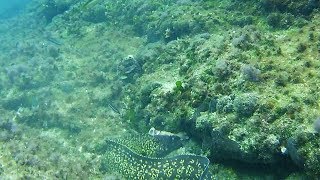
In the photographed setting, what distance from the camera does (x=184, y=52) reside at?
10648 mm

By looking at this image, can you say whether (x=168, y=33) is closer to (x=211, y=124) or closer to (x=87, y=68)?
(x=87, y=68)

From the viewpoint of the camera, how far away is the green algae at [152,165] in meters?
6.62

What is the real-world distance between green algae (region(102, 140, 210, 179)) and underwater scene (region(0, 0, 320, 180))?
0.03 m

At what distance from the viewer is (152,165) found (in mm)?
7277

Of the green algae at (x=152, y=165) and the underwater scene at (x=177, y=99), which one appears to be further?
the green algae at (x=152, y=165)

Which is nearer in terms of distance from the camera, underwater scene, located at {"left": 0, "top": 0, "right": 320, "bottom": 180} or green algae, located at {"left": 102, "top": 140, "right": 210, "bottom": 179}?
underwater scene, located at {"left": 0, "top": 0, "right": 320, "bottom": 180}

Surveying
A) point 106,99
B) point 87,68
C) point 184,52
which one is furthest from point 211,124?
point 87,68

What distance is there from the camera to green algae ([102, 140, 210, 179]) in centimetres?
662

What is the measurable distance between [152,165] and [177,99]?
2.09m

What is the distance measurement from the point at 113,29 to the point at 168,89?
9353 mm

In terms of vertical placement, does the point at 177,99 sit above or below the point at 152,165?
above

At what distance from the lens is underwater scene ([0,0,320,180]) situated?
20.2ft

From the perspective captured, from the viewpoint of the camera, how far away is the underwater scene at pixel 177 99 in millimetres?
6160

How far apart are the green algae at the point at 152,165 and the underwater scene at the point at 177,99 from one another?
1.0 inches
